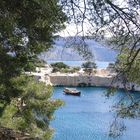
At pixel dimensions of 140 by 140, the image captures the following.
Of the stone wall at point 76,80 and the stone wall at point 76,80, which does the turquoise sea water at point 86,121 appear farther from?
the stone wall at point 76,80

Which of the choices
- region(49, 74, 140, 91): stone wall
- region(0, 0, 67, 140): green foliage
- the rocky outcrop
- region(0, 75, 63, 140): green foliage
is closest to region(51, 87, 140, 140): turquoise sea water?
region(0, 75, 63, 140): green foliage

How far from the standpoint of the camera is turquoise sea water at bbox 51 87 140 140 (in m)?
23.5

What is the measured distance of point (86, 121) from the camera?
2997 cm

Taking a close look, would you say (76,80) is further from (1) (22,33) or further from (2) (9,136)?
(2) (9,136)

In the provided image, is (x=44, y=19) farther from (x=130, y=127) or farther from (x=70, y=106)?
(x=70, y=106)

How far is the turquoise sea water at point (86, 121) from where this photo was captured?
2353cm

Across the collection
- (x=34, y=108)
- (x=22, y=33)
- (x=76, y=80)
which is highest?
(x=22, y=33)

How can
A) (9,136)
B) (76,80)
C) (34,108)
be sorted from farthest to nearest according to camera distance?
(76,80)
(34,108)
(9,136)

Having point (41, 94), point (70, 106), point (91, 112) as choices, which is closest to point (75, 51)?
point (41, 94)

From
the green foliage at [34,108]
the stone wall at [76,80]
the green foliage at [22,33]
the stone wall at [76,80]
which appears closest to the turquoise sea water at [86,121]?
the green foliage at [34,108]

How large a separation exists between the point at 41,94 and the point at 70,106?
24361 millimetres

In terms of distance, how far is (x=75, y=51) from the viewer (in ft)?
16.1

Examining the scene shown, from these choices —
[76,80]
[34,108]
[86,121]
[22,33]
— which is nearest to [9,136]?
[22,33]

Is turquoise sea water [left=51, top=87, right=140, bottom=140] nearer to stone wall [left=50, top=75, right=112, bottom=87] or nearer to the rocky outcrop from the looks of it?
the rocky outcrop
